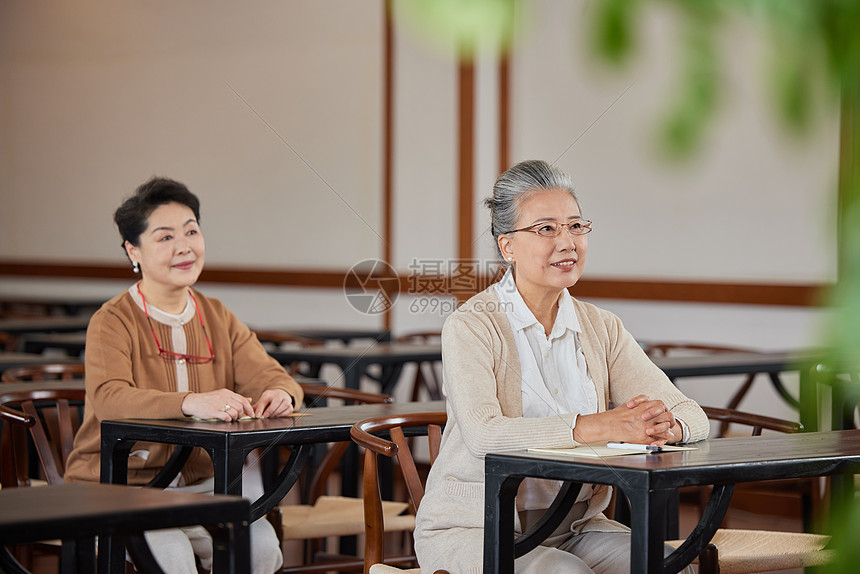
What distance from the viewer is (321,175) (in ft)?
21.8

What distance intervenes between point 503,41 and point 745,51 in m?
0.12

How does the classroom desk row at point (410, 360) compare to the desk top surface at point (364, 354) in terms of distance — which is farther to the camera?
the desk top surface at point (364, 354)

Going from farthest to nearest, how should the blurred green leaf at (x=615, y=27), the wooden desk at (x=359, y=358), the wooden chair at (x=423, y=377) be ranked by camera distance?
the wooden chair at (x=423, y=377), the wooden desk at (x=359, y=358), the blurred green leaf at (x=615, y=27)

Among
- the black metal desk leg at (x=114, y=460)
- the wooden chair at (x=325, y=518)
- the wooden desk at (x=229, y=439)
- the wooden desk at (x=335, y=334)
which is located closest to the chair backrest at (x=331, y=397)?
the wooden chair at (x=325, y=518)

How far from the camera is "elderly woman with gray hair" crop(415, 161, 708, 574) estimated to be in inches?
80.7

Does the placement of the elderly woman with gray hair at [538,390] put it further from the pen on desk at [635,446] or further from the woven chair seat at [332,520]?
the woven chair seat at [332,520]

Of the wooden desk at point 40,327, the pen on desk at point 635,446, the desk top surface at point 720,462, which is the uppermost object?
the wooden desk at point 40,327

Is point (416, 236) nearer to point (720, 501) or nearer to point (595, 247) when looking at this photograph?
point (595, 247)

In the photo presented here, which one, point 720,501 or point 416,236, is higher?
point 416,236

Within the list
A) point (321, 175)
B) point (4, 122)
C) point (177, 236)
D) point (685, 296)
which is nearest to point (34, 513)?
point (177, 236)

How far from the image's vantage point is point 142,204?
9.41 ft

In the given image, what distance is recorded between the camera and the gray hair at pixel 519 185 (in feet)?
7.63

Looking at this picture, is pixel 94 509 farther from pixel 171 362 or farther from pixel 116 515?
pixel 171 362

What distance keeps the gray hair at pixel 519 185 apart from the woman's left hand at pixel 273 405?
2.24 feet
